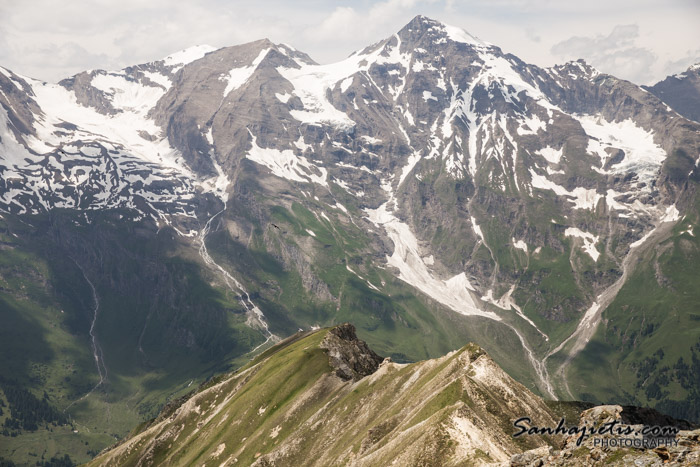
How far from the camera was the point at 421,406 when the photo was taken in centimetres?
10894

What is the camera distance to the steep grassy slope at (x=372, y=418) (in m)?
88.4

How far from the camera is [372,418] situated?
5226 inches

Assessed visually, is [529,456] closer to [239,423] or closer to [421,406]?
[421,406]

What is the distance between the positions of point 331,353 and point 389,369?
43992mm

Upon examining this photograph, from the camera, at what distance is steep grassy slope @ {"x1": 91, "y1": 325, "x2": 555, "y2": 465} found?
88.4 metres

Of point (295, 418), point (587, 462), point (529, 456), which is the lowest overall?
point (295, 418)

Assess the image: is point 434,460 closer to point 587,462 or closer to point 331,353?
point 587,462

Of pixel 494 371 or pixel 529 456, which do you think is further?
pixel 494 371

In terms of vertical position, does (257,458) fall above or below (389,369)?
below

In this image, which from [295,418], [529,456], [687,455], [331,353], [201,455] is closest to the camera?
[687,455]

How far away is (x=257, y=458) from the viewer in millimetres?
151125

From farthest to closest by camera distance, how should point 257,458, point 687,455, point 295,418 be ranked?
point 295,418 < point 257,458 < point 687,455

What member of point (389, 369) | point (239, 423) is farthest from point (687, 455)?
point (239, 423)

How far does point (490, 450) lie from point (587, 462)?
38.4 metres
